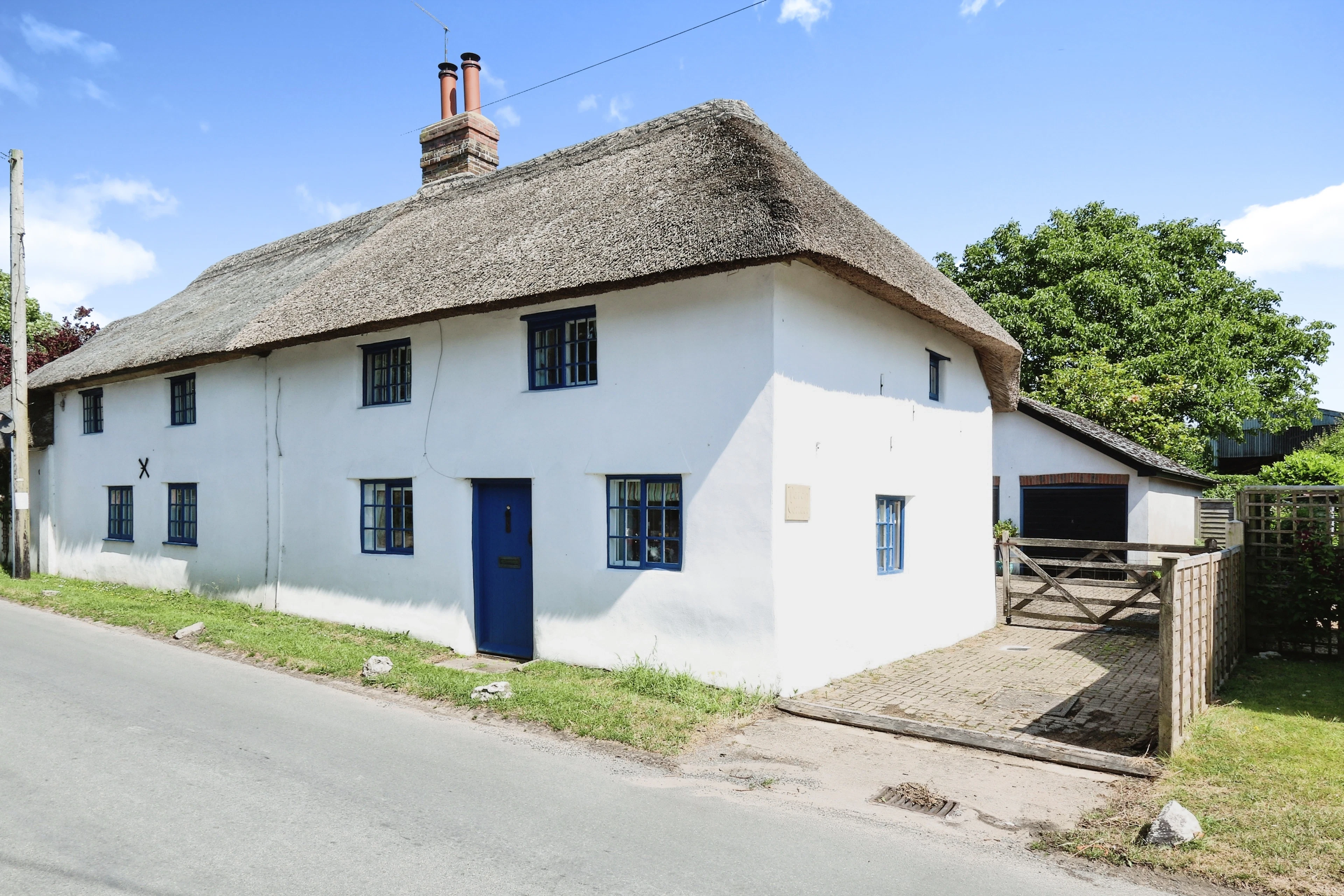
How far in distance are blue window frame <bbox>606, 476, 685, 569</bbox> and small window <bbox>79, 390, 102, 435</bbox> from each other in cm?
1283

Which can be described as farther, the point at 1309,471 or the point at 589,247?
the point at 1309,471

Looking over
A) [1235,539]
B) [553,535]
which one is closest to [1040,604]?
[1235,539]

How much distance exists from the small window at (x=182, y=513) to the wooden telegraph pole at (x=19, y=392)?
10.5 feet

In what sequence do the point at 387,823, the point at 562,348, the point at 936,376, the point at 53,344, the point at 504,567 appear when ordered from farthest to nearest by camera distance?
1. the point at 53,344
2. the point at 936,376
3. the point at 504,567
4. the point at 562,348
5. the point at 387,823

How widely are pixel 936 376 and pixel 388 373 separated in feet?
25.1

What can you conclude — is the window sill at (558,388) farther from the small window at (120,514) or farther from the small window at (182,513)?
the small window at (120,514)

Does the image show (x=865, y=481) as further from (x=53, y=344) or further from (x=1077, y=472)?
(x=53, y=344)

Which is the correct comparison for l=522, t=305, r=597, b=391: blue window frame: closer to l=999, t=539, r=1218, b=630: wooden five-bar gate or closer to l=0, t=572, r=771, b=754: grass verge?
l=0, t=572, r=771, b=754: grass verge

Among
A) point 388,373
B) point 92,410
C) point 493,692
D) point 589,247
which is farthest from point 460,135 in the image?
point 493,692

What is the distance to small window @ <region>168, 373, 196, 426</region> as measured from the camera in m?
14.6

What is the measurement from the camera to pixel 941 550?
11.7 metres

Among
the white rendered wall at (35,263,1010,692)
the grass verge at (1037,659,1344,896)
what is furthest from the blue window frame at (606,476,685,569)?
the grass verge at (1037,659,1344,896)

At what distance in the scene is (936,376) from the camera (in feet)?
39.5

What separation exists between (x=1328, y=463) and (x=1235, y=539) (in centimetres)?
454
